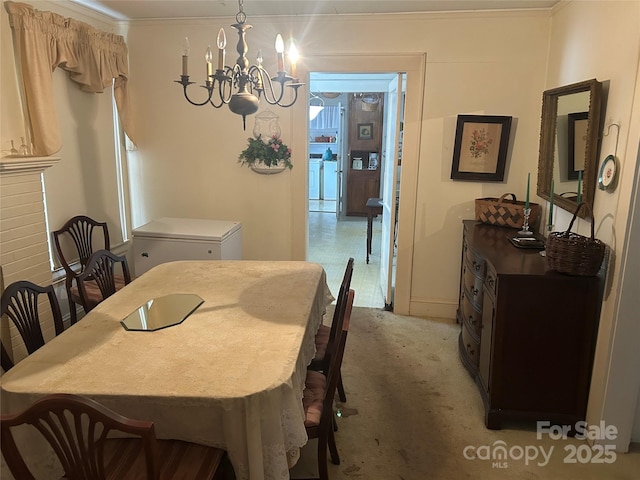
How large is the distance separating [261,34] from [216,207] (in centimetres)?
146

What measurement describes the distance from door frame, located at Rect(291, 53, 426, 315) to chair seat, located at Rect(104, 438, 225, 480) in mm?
2575

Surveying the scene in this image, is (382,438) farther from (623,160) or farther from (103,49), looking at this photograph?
(103,49)

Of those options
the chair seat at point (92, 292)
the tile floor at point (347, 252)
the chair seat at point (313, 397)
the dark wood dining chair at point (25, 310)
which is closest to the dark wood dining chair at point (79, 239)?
the chair seat at point (92, 292)

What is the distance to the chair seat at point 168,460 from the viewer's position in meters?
1.51

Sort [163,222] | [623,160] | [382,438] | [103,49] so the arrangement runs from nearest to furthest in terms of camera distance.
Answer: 1. [623,160]
2. [382,438]
3. [103,49]
4. [163,222]

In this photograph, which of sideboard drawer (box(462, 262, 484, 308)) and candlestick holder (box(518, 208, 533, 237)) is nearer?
sideboard drawer (box(462, 262, 484, 308))

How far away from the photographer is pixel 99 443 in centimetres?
128

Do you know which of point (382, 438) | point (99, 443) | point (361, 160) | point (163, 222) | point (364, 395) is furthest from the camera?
point (361, 160)

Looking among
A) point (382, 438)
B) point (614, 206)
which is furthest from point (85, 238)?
point (614, 206)

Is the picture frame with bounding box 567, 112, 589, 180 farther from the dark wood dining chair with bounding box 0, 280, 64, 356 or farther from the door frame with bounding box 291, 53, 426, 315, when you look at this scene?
the dark wood dining chair with bounding box 0, 280, 64, 356

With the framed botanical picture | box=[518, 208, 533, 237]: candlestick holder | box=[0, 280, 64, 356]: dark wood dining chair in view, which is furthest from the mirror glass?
the framed botanical picture

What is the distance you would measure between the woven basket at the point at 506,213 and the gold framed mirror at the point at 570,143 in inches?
6.3

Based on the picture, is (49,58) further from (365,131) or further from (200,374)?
(365,131)

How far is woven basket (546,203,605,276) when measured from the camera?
2.21 metres
